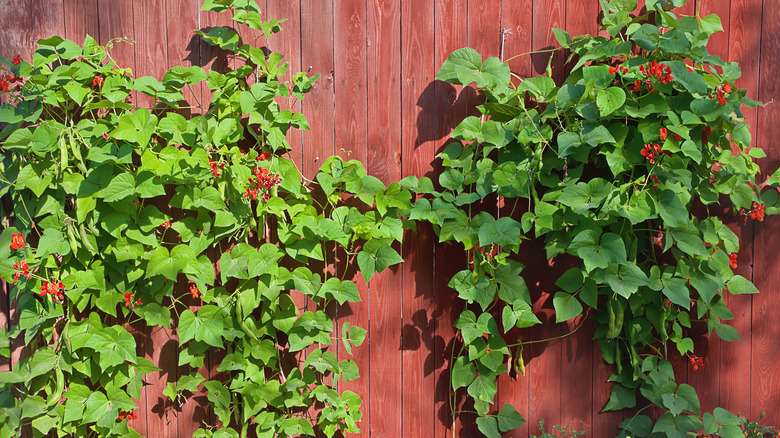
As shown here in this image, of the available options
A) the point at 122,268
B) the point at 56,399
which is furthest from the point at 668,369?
the point at 56,399

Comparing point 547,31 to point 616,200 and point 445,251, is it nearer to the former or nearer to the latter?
point 616,200

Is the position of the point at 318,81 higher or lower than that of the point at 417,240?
higher

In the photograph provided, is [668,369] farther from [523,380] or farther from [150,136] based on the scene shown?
[150,136]

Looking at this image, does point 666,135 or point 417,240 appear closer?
point 666,135

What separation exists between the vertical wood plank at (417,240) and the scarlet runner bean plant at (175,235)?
0.48 feet

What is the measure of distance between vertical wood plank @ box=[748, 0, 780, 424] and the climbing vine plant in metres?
0.10

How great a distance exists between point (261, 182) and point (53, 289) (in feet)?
2.46

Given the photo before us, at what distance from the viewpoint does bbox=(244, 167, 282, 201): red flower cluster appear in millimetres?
1736

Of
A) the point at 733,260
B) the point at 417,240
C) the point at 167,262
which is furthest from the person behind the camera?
the point at 417,240

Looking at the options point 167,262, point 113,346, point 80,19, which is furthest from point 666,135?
point 80,19

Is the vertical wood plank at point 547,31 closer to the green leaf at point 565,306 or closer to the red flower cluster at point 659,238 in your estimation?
the red flower cluster at point 659,238

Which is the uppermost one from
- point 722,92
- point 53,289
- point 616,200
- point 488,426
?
point 722,92

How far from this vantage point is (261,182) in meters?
1.75

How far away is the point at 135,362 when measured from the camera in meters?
1.84
